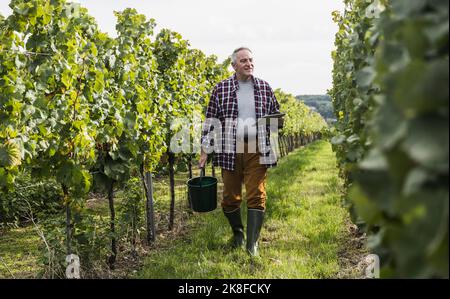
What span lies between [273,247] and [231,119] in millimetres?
1330

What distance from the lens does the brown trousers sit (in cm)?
445

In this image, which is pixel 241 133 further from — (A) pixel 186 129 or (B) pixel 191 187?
(A) pixel 186 129

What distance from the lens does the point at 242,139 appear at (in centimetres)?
452

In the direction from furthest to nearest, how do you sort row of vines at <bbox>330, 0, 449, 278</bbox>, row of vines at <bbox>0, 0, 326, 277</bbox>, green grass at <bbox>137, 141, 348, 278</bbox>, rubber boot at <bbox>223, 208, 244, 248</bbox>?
rubber boot at <bbox>223, 208, 244, 248</bbox> < green grass at <bbox>137, 141, 348, 278</bbox> < row of vines at <bbox>0, 0, 326, 277</bbox> < row of vines at <bbox>330, 0, 449, 278</bbox>

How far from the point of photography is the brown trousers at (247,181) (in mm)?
4453

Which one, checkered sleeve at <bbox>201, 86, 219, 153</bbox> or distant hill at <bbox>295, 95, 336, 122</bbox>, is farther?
distant hill at <bbox>295, 95, 336, 122</bbox>

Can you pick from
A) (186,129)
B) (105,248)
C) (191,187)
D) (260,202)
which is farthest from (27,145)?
(186,129)

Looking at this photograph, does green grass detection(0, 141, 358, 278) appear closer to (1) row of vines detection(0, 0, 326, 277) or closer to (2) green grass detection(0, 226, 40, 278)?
(2) green grass detection(0, 226, 40, 278)

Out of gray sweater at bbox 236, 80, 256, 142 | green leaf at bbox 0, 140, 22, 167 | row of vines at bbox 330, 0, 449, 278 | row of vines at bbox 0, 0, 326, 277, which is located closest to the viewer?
row of vines at bbox 330, 0, 449, 278

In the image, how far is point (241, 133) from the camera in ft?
14.8

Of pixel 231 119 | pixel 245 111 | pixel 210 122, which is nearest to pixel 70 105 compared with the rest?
pixel 210 122

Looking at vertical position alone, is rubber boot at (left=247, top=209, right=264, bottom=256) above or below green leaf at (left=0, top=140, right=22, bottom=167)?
below

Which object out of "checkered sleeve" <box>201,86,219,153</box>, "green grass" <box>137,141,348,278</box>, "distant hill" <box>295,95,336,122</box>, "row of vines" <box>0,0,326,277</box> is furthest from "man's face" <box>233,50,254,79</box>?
"distant hill" <box>295,95,336,122</box>
